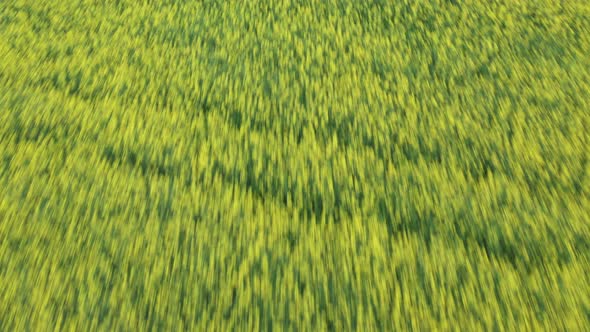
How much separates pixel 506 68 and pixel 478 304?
2.28 feet

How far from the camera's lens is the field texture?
0.72 m

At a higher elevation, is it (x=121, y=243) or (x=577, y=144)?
(x=577, y=144)

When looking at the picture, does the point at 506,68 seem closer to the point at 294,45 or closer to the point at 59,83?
the point at 294,45

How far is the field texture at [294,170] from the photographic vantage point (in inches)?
28.3

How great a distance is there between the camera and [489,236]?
802 millimetres

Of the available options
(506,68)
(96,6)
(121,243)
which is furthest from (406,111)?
(96,6)

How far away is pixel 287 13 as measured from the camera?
4.54 ft

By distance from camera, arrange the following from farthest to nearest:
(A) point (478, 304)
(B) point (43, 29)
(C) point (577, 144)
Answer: (B) point (43, 29) < (C) point (577, 144) < (A) point (478, 304)

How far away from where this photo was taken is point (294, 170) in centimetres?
91

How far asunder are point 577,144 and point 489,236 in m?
0.35

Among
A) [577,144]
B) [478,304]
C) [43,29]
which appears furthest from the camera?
[43,29]

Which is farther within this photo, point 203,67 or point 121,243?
point 203,67

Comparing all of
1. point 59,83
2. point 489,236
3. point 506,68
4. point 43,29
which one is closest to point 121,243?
point 59,83

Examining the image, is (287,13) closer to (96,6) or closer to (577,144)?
(96,6)
